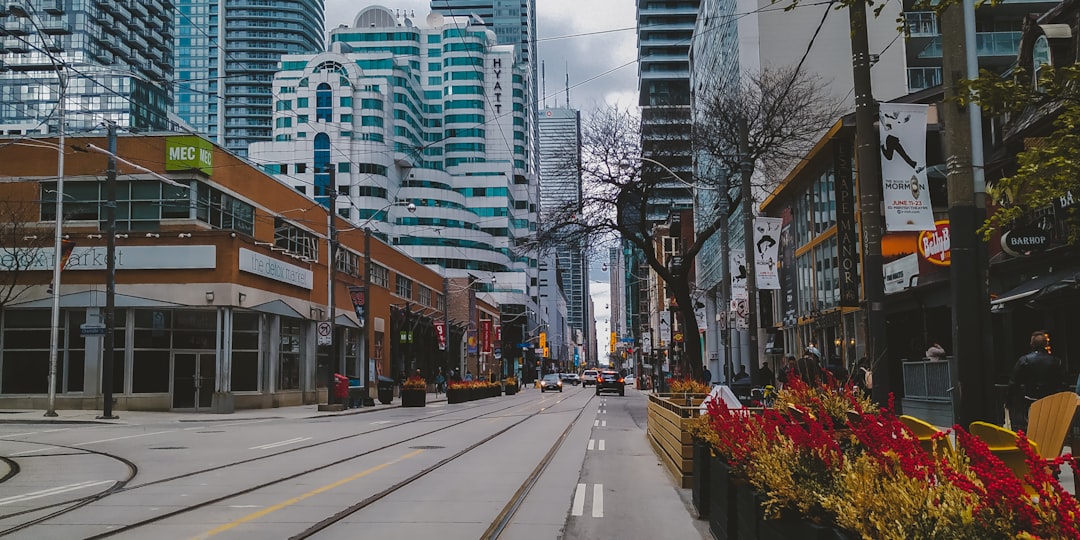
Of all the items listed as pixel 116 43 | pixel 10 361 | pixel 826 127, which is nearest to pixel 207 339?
pixel 10 361

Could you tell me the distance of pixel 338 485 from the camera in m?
12.6

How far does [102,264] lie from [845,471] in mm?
34757

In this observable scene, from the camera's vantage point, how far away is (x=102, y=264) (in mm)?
34250

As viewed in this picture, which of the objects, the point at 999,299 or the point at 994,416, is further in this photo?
the point at 999,299

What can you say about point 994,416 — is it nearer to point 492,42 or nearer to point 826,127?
point 826,127

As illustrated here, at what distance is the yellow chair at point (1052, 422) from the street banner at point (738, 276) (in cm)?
1814

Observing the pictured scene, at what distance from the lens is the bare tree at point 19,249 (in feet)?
108

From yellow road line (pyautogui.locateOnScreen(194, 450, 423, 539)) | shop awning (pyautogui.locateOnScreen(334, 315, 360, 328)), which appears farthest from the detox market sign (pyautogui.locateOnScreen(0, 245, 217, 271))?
yellow road line (pyautogui.locateOnScreen(194, 450, 423, 539))

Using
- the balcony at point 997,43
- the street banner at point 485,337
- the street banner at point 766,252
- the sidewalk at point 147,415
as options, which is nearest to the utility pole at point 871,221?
the street banner at point 766,252

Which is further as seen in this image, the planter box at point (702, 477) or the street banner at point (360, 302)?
the street banner at point (360, 302)

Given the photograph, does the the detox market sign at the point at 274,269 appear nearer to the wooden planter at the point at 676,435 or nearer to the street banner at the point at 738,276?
the street banner at the point at 738,276

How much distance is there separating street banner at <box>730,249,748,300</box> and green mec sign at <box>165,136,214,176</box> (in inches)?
807

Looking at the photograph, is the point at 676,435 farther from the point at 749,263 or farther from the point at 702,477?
the point at 749,263

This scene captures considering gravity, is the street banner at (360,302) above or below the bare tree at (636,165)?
below
